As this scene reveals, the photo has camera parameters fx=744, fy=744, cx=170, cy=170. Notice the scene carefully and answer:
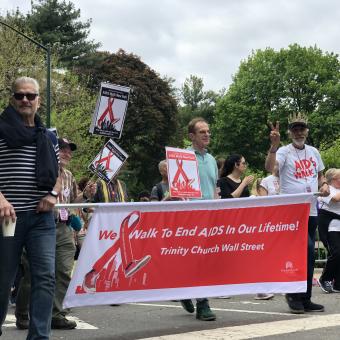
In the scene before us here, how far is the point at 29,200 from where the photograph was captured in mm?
5141

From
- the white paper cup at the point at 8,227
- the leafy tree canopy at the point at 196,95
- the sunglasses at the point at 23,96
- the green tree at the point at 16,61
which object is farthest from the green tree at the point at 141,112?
the white paper cup at the point at 8,227

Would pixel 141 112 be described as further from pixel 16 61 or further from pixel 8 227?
pixel 8 227

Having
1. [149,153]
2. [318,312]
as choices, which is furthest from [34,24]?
[318,312]

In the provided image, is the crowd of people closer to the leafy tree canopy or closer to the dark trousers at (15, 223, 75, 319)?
the dark trousers at (15, 223, 75, 319)

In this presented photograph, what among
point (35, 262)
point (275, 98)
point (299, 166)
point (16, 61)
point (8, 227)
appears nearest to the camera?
point (8, 227)

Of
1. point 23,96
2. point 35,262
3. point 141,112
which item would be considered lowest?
point 35,262

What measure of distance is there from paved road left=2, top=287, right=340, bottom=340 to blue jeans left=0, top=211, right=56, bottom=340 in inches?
51.9

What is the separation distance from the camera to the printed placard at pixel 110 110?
8438 millimetres

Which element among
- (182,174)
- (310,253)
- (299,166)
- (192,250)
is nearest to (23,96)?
(192,250)

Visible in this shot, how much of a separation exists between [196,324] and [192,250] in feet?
2.31

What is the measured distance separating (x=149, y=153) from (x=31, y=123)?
50331mm

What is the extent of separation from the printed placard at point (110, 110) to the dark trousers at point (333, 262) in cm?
358

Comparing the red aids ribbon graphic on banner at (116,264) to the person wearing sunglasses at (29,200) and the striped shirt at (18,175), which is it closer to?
the person wearing sunglasses at (29,200)

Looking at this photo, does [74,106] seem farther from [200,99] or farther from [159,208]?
[200,99]
